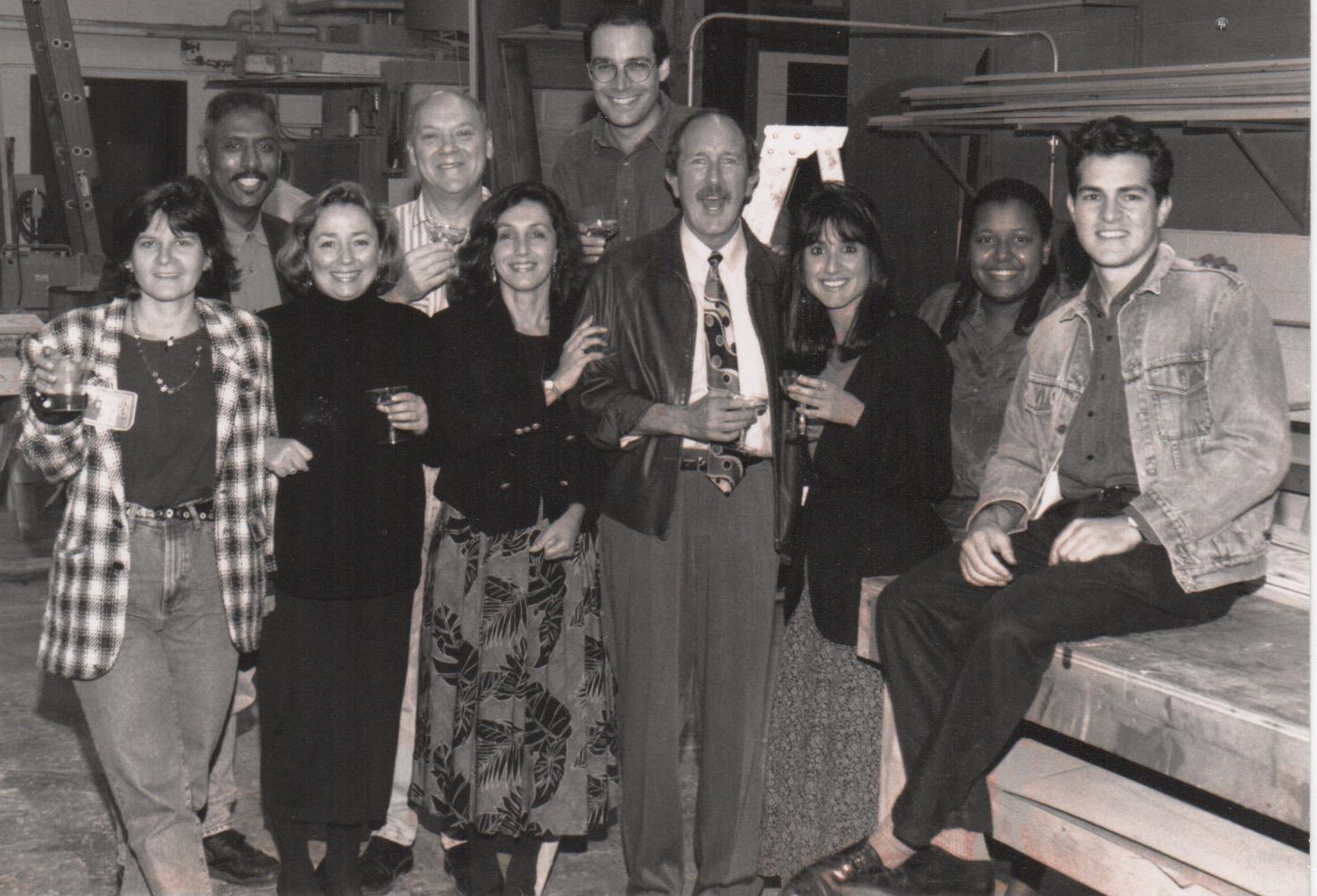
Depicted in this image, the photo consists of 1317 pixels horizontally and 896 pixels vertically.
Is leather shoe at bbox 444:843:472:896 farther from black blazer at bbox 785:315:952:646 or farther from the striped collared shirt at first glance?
the striped collared shirt

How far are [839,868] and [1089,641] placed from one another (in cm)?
79

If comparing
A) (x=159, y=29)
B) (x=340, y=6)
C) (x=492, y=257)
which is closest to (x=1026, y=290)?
(x=492, y=257)

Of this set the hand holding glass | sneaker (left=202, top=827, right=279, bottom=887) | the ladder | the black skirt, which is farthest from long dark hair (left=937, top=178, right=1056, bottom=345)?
the ladder

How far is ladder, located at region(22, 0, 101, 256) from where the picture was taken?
31.3 feet

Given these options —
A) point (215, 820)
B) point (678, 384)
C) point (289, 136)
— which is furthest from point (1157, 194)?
point (289, 136)

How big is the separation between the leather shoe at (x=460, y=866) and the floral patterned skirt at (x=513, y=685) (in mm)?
227

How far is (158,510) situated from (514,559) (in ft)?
2.92

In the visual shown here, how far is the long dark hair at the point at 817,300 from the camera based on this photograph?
3.79m

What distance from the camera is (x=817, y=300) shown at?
3861mm

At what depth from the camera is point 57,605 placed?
349 centimetres

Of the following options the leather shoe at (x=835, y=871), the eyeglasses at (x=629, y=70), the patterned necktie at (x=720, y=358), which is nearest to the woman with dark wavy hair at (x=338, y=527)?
the patterned necktie at (x=720, y=358)

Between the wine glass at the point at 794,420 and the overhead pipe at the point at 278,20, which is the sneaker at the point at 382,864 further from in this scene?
the overhead pipe at the point at 278,20

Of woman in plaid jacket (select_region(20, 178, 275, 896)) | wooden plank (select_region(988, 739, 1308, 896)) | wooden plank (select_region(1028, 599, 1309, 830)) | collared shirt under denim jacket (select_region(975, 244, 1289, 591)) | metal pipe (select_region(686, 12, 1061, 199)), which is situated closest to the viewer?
wooden plank (select_region(1028, 599, 1309, 830))

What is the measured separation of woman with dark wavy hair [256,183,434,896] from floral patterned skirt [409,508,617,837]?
128 mm
